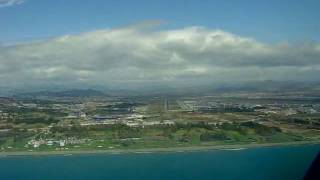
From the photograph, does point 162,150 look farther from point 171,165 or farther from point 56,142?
point 56,142

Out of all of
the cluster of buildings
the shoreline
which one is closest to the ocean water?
the shoreline

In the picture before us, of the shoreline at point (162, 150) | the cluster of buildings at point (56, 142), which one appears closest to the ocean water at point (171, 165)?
the shoreline at point (162, 150)

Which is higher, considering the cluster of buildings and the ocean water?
the cluster of buildings

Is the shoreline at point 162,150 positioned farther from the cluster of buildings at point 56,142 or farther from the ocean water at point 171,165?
the cluster of buildings at point 56,142

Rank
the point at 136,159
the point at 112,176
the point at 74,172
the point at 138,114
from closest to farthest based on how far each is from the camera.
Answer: the point at 112,176
the point at 74,172
the point at 136,159
the point at 138,114

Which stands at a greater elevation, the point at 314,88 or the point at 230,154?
the point at 314,88

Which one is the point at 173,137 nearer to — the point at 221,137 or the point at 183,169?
the point at 221,137

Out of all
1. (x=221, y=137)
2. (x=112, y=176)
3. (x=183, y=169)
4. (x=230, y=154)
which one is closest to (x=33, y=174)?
(x=112, y=176)

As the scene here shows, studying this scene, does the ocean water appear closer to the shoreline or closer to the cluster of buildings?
the shoreline
